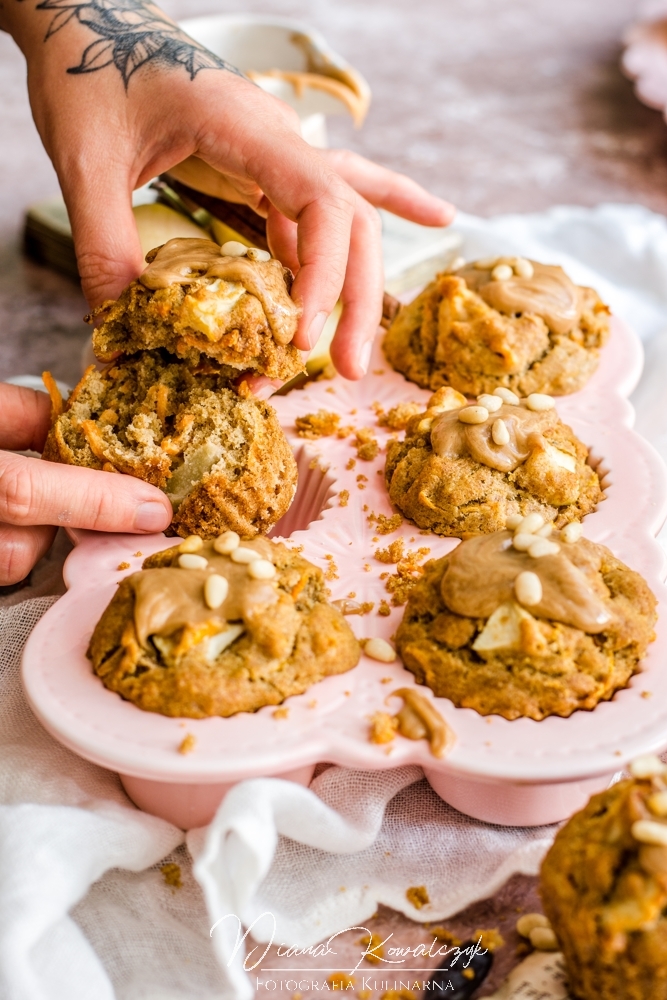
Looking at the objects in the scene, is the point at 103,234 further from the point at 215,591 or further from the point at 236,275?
the point at 215,591

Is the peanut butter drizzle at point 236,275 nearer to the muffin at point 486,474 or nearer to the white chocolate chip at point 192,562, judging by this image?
the muffin at point 486,474

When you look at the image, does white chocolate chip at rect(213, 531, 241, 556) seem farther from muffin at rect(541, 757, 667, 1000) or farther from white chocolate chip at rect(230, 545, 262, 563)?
muffin at rect(541, 757, 667, 1000)

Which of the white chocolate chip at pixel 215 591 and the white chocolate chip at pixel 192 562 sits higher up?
the white chocolate chip at pixel 215 591

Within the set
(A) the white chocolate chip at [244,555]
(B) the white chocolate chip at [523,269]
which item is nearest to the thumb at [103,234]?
(A) the white chocolate chip at [244,555]

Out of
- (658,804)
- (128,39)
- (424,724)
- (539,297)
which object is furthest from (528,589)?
(128,39)

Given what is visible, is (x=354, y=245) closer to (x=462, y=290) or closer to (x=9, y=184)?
(x=462, y=290)

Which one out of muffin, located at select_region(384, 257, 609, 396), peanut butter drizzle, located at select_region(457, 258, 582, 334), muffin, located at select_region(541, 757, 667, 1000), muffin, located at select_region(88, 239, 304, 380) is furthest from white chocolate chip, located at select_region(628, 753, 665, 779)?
peanut butter drizzle, located at select_region(457, 258, 582, 334)

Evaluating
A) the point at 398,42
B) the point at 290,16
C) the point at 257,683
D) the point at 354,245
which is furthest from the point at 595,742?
the point at 290,16
